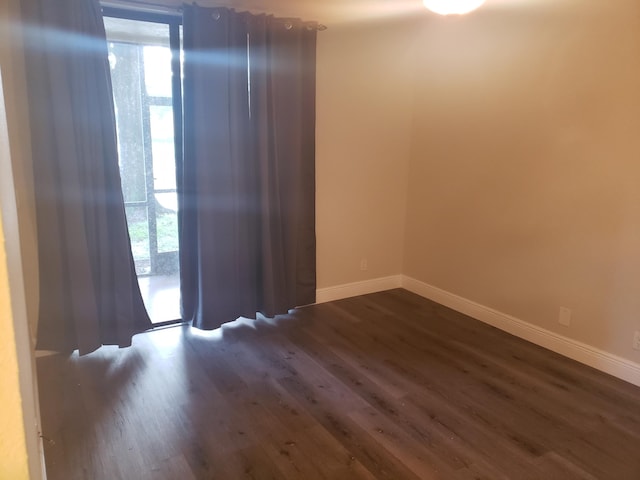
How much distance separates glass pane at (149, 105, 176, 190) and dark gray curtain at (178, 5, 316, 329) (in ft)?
0.85

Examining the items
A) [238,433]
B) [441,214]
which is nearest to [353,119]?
[441,214]

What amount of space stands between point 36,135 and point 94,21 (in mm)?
743

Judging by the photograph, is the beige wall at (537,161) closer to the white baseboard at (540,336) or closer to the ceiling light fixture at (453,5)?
the white baseboard at (540,336)

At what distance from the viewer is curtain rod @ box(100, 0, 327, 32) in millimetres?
2805

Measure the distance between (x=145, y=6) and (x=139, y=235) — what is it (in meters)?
1.56

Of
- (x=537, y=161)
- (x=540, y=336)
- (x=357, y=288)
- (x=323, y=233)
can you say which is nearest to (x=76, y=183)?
(x=323, y=233)

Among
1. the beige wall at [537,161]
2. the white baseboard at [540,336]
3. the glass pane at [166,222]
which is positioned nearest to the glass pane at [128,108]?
the glass pane at [166,222]

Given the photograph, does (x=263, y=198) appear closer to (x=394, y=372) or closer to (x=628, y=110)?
(x=394, y=372)

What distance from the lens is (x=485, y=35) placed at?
3371mm

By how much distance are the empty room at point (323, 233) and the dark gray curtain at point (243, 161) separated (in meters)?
0.02

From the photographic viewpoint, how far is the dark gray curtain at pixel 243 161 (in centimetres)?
303

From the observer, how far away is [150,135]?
3.23 meters

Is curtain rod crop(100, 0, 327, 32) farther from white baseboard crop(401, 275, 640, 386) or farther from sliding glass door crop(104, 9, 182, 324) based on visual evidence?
white baseboard crop(401, 275, 640, 386)

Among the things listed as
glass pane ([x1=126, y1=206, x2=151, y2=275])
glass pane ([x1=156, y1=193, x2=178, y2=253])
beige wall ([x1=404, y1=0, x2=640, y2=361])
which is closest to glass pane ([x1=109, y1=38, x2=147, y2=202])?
glass pane ([x1=126, y1=206, x2=151, y2=275])
